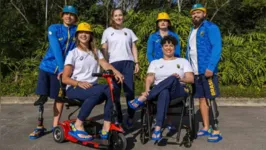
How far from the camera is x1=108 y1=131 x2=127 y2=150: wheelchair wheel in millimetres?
4367

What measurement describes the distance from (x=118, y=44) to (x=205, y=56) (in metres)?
1.36

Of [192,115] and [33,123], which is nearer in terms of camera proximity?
[192,115]

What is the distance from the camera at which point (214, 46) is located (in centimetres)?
491

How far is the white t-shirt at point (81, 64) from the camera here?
473cm

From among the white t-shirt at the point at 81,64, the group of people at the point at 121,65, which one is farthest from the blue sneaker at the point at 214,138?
the white t-shirt at the point at 81,64

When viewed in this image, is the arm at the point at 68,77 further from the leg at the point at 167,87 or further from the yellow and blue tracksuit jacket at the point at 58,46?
the leg at the point at 167,87

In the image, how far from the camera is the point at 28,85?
9.32m

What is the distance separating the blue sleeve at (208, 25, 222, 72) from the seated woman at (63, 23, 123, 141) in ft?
4.35

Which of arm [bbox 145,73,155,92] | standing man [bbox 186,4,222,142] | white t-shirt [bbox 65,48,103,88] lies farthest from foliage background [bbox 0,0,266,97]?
white t-shirt [bbox 65,48,103,88]

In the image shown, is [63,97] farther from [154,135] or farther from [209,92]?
[209,92]

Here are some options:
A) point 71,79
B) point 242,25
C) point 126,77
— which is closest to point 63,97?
point 71,79

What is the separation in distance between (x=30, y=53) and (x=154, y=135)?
751 cm

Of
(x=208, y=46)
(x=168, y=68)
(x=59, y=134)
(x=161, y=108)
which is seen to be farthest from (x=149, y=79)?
(x=59, y=134)

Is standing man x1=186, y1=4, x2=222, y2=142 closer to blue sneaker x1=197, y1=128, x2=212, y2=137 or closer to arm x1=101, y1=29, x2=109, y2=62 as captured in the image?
blue sneaker x1=197, y1=128, x2=212, y2=137
